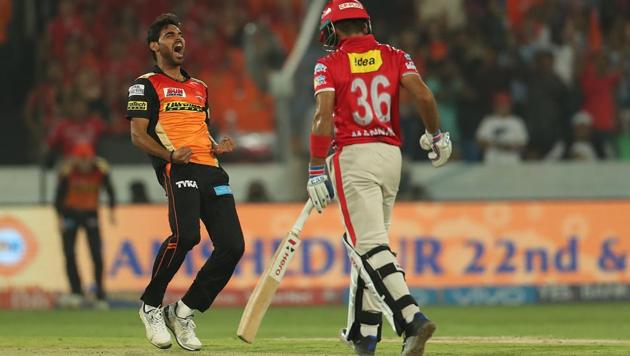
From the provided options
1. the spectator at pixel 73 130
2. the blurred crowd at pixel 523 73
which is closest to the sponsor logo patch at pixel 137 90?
the spectator at pixel 73 130

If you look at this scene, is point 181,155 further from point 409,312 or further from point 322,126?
point 409,312

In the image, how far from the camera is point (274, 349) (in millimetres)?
8844

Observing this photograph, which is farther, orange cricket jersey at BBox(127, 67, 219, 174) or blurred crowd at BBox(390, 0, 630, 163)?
blurred crowd at BBox(390, 0, 630, 163)

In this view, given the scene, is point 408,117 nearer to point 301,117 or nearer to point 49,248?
point 301,117

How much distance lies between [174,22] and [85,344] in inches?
93.7

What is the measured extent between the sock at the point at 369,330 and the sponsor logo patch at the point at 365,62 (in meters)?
1.57

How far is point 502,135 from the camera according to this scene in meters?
16.9

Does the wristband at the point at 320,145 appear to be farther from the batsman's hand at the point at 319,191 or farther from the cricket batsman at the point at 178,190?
the cricket batsman at the point at 178,190

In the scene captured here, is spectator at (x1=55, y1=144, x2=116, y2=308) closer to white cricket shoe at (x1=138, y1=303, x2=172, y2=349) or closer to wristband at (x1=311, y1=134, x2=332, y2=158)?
white cricket shoe at (x1=138, y1=303, x2=172, y2=349)

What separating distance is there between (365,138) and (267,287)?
1203mm

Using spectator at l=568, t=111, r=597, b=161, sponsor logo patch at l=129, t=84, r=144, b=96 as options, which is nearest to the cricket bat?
sponsor logo patch at l=129, t=84, r=144, b=96

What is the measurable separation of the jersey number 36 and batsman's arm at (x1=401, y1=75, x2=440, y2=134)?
5.0 inches

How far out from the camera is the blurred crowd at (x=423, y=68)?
1678cm

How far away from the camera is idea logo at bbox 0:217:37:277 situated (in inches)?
611
